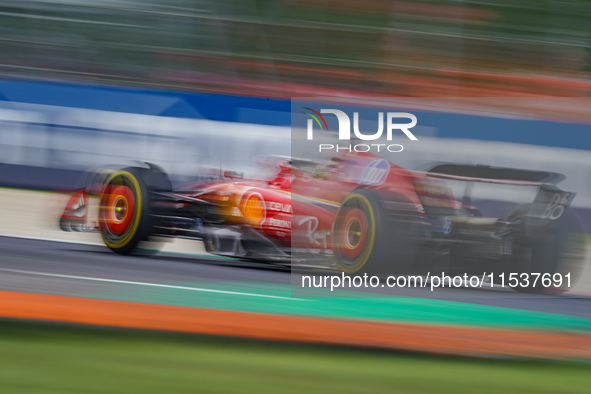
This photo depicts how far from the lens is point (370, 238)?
297cm

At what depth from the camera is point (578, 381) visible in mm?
2115

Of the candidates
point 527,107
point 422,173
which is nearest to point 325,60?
point 422,173

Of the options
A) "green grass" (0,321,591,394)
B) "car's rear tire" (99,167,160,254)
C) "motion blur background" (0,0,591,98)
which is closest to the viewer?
"green grass" (0,321,591,394)

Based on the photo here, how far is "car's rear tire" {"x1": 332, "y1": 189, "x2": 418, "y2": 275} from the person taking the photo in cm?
292

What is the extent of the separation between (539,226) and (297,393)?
63.9 inches

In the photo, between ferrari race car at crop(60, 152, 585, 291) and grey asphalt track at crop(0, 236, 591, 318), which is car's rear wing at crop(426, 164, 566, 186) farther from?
grey asphalt track at crop(0, 236, 591, 318)

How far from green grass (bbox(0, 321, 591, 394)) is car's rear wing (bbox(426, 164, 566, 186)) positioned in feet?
2.96

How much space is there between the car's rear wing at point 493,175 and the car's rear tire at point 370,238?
225 millimetres

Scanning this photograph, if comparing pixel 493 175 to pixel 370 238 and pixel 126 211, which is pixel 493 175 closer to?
pixel 370 238

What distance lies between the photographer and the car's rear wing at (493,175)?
9.55ft

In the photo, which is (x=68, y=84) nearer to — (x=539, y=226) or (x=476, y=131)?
(x=476, y=131)

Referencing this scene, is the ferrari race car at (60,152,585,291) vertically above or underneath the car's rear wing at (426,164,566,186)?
underneath

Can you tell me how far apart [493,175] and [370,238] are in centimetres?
60

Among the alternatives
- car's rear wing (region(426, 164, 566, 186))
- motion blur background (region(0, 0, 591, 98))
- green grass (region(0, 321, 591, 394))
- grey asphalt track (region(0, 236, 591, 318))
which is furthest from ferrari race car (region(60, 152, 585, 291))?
green grass (region(0, 321, 591, 394))
